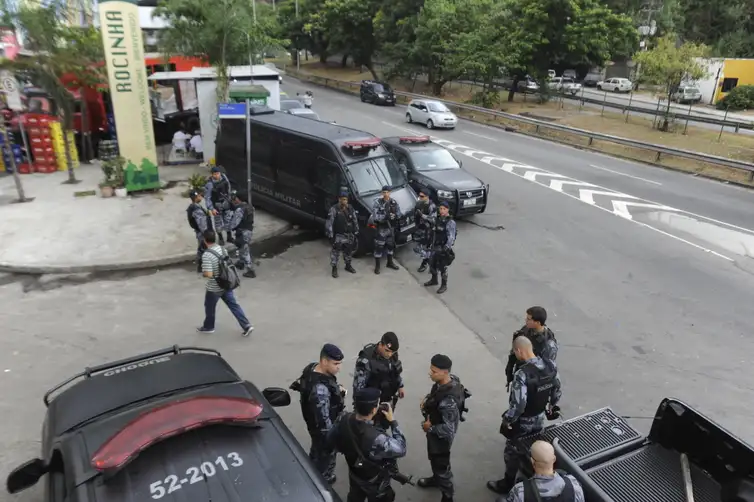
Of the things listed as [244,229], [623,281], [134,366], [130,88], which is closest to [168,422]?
[134,366]

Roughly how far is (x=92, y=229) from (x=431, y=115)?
1869 cm

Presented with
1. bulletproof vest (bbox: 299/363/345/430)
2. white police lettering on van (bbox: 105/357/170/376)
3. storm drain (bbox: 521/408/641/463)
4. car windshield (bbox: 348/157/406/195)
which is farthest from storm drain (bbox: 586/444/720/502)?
car windshield (bbox: 348/157/406/195)

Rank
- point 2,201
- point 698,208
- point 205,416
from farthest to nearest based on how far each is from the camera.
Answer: point 698,208, point 2,201, point 205,416

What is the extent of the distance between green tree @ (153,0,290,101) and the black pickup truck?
1500 centimetres

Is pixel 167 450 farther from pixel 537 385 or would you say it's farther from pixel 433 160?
pixel 433 160

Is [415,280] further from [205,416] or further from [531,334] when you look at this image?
[205,416]

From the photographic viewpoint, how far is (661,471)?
4195 millimetres

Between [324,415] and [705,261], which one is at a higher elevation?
[324,415]

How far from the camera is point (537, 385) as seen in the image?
453cm

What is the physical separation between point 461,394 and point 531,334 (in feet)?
4.60

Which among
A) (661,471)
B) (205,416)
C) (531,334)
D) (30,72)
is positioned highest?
(30,72)

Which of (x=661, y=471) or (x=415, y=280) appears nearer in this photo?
(x=661, y=471)

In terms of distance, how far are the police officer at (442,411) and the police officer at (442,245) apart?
4.50 metres

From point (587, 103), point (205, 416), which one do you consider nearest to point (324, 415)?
point (205, 416)
